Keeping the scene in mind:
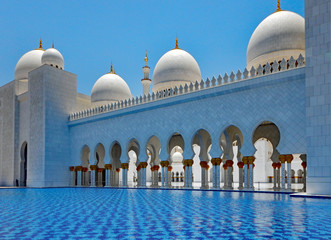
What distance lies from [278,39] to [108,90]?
9386 mm

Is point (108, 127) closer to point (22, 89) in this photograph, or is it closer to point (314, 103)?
point (22, 89)

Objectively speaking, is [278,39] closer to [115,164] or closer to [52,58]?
[115,164]

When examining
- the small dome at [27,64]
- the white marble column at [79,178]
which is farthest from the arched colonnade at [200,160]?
the small dome at [27,64]

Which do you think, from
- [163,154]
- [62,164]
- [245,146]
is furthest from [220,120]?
[62,164]

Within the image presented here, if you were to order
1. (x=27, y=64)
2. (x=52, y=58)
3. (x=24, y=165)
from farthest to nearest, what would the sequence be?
(x=27, y=64) < (x=24, y=165) < (x=52, y=58)

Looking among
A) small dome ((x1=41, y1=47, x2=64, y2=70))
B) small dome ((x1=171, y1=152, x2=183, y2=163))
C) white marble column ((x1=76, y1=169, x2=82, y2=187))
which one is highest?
small dome ((x1=41, y1=47, x2=64, y2=70))

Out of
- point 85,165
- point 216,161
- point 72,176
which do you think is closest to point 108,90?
point 85,165

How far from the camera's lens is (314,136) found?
26.6 feet

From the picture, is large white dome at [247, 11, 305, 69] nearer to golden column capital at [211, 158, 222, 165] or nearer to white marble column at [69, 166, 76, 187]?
golden column capital at [211, 158, 222, 165]

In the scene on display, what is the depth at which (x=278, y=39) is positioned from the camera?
37.7 ft

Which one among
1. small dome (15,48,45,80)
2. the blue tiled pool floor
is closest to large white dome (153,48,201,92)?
small dome (15,48,45,80)

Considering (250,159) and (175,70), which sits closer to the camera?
(250,159)

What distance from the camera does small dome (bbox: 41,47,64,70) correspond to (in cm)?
1627

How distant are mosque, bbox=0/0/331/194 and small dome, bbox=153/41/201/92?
5 centimetres
